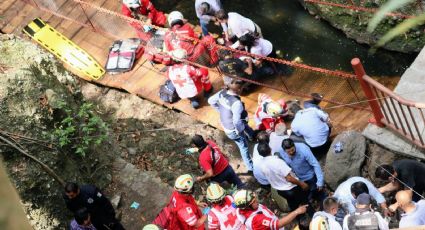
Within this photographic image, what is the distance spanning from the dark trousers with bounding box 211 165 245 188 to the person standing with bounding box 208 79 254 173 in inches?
20.5

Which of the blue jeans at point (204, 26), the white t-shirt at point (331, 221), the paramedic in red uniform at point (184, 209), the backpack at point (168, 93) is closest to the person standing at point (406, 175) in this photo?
the white t-shirt at point (331, 221)

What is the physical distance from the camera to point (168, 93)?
9883 millimetres

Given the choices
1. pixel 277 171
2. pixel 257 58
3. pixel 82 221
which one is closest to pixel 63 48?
pixel 257 58

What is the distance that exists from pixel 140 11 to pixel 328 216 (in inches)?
246

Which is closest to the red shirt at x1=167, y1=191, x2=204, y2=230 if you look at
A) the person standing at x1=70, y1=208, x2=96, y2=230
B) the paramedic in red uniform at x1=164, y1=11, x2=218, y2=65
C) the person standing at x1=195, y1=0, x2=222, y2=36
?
the person standing at x1=70, y1=208, x2=96, y2=230

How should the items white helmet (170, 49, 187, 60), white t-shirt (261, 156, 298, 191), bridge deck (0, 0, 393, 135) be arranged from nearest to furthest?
1. white t-shirt (261, 156, 298, 191)
2. bridge deck (0, 0, 393, 135)
3. white helmet (170, 49, 187, 60)

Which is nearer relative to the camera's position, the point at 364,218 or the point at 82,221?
the point at 364,218

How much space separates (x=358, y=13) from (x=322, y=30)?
881 millimetres

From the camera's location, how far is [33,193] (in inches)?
297

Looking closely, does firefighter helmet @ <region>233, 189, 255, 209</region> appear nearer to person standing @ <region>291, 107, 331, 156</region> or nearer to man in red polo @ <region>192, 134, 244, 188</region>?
man in red polo @ <region>192, 134, 244, 188</region>

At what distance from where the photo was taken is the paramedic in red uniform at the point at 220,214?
6434 mm

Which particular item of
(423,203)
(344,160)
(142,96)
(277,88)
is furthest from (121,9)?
(423,203)

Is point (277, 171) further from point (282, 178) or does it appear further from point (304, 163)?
point (304, 163)

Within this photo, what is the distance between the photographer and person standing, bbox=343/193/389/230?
579cm
